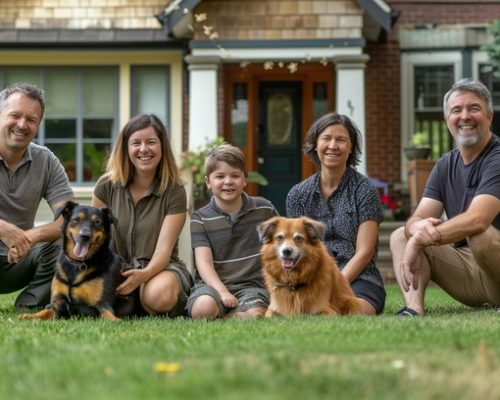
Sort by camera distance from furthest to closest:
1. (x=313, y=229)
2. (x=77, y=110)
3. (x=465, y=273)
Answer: (x=77, y=110) < (x=465, y=273) < (x=313, y=229)

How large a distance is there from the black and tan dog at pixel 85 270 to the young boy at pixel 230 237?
2.14ft

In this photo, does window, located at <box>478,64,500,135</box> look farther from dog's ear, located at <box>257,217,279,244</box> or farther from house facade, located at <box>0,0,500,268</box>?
dog's ear, located at <box>257,217,279,244</box>

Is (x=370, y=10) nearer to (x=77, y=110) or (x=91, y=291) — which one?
(x=77, y=110)

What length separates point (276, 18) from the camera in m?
14.8

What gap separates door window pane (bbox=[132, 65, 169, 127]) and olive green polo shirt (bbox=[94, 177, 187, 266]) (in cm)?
931

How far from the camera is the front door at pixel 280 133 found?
16.2 m

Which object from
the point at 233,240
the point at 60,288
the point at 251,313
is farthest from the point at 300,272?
the point at 60,288

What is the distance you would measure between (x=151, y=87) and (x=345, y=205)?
9703 millimetres

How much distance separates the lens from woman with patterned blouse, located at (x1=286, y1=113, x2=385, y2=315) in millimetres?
6758

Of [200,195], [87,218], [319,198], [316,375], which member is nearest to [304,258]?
[319,198]

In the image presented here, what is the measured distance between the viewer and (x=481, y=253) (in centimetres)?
632

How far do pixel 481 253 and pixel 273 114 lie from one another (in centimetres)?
1018

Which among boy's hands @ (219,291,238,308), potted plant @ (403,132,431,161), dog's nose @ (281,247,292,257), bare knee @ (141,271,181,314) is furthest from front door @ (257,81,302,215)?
dog's nose @ (281,247,292,257)

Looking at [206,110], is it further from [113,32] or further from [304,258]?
[304,258]
